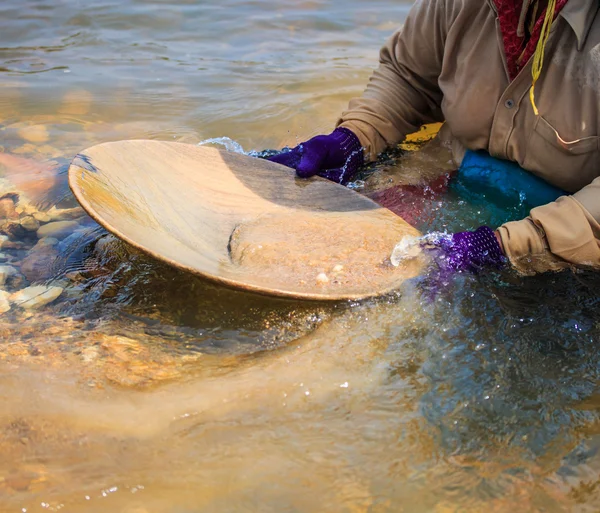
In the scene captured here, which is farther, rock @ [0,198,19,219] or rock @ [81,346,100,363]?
rock @ [0,198,19,219]

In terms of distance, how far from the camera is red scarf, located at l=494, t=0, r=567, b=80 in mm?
2344

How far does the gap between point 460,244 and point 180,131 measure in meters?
2.51

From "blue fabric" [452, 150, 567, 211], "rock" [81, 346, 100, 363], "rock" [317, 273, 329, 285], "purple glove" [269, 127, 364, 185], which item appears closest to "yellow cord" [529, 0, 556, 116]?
"blue fabric" [452, 150, 567, 211]

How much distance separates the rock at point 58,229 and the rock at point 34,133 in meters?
1.14

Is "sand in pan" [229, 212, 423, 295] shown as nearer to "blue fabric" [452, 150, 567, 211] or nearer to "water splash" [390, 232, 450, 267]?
"water splash" [390, 232, 450, 267]

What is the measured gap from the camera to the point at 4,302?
8.09 feet

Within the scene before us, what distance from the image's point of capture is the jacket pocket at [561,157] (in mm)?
2348

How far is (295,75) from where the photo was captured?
16.7ft

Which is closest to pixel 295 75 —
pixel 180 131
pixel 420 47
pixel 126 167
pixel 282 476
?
pixel 180 131

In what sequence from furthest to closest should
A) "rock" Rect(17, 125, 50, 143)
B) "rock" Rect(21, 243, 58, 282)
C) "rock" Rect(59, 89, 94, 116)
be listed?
1. "rock" Rect(59, 89, 94, 116)
2. "rock" Rect(17, 125, 50, 143)
3. "rock" Rect(21, 243, 58, 282)

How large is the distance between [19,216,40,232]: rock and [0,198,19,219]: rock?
61 mm

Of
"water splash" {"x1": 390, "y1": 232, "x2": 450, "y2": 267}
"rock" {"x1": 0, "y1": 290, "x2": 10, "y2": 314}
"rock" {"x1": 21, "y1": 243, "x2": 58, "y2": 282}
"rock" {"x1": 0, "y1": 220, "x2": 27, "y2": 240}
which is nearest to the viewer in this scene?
"water splash" {"x1": 390, "y1": 232, "x2": 450, "y2": 267}

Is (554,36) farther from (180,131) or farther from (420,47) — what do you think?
(180,131)

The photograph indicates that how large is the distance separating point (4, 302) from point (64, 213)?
33.8 inches
